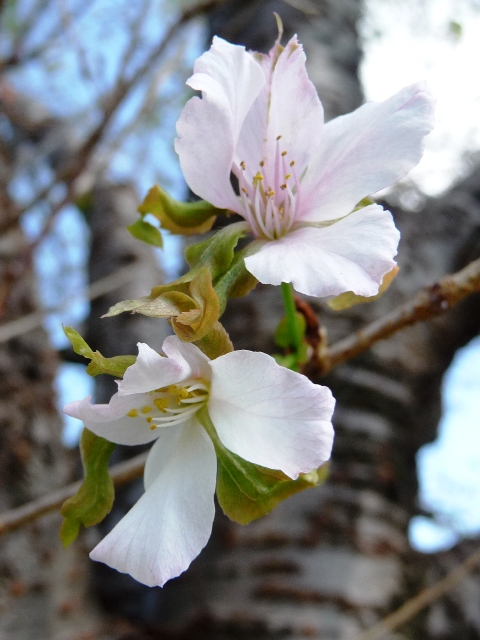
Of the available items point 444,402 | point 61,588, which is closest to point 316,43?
point 444,402

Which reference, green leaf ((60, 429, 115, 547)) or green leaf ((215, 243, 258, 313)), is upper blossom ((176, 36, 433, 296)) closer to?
green leaf ((215, 243, 258, 313))

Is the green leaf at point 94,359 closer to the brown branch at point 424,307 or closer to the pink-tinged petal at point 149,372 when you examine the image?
the pink-tinged petal at point 149,372

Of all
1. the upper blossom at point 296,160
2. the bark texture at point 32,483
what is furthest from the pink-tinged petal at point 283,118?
the bark texture at point 32,483

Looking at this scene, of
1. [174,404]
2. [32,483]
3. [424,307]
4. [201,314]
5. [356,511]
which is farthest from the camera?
[32,483]

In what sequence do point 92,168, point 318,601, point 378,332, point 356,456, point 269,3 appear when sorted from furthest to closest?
1. point 92,168
2. point 269,3
3. point 356,456
4. point 318,601
5. point 378,332

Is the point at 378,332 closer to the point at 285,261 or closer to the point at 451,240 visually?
the point at 285,261

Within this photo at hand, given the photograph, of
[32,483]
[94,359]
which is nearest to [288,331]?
[94,359]

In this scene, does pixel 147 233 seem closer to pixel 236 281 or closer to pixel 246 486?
pixel 236 281

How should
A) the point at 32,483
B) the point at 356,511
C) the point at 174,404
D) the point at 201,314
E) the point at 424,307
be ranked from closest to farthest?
the point at 201,314 → the point at 174,404 → the point at 424,307 → the point at 356,511 → the point at 32,483
